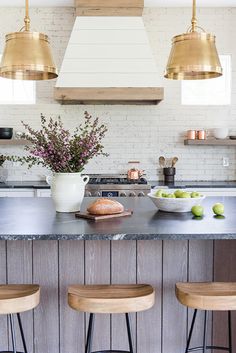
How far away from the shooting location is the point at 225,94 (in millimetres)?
5434

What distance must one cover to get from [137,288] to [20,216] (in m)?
0.80

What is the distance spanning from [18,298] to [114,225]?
58cm

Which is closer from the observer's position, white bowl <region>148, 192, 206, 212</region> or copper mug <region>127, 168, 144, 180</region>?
white bowl <region>148, 192, 206, 212</region>

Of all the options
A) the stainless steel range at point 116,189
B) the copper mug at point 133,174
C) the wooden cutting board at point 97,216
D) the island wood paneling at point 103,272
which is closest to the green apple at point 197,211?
the island wood paneling at point 103,272

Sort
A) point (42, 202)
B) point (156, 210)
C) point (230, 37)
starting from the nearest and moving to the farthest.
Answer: point (156, 210) < point (42, 202) < point (230, 37)

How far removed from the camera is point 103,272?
95.7 inches

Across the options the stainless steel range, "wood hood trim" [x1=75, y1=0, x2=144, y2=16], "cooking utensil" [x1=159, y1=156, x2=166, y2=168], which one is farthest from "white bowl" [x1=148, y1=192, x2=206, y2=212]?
"wood hood trim" [x1=75, y1=0, x2=144, y2=16]

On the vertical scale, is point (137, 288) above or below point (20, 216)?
below

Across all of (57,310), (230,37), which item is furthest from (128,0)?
(57,310)

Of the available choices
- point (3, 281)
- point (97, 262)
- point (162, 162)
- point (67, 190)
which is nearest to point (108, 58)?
point (162, 162)

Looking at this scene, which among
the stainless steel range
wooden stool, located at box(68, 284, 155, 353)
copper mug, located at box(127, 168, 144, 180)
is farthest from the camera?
copper mug, located at box(127, 168, 144, 180)

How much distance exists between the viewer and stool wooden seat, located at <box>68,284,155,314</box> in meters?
1.88

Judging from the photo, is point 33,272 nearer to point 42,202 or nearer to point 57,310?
point 57,310

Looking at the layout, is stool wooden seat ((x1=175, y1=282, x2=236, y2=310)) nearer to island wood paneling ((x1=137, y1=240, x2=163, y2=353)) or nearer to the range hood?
island wood paneling ((x1=137, y1=240, x2=163, y2=353))
